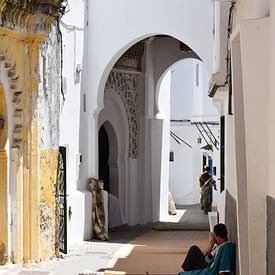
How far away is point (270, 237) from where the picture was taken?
3.91m

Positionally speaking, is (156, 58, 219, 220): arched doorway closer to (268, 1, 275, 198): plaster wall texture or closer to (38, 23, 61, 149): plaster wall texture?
(38, 23, 61, 149): plaster wall texture

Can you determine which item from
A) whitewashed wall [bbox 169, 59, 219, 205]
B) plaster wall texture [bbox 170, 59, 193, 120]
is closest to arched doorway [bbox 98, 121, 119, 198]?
whitewashed wall [bbox 169, 59, 219, 205]

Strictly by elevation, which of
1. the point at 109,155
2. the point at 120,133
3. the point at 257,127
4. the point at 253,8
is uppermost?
the point at 253,8

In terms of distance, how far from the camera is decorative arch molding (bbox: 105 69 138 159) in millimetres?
14945

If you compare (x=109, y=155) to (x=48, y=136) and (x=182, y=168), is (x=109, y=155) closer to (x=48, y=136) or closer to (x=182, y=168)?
(x=48, y=136)

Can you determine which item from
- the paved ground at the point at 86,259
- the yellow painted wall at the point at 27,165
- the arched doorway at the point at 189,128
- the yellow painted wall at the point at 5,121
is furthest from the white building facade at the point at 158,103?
the arched doorway at the point at 189,128

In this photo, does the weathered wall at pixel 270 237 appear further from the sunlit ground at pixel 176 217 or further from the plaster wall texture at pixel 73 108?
the sunlit ground at pixel 176 217

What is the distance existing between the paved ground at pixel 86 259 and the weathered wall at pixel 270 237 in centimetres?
438

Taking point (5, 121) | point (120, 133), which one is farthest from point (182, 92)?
point (5, 121)

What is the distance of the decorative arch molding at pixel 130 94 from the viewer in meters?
14.9

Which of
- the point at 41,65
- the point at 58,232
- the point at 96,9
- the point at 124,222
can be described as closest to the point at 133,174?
the point at 124,222

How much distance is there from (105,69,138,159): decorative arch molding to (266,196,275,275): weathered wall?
429 inches

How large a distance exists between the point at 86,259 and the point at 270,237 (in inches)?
276

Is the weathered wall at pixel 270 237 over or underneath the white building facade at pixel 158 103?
underneath
